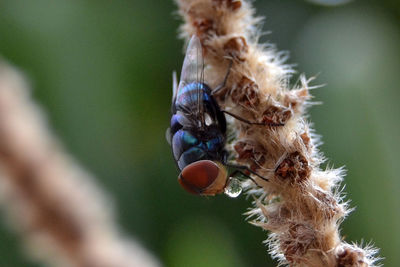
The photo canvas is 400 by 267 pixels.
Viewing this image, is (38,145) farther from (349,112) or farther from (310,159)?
(349,112)

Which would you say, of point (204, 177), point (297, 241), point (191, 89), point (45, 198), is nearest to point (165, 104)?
point (45, 198)

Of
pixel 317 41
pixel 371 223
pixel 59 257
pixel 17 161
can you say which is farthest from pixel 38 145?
pixel 317 41

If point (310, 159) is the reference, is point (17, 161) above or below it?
below

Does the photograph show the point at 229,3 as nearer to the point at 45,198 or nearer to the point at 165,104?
the point at 45,198

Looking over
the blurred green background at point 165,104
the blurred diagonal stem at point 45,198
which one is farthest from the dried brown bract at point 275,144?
the blurred green background at point 165,104

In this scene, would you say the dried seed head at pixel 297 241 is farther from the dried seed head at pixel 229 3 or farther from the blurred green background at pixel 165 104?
the blurred green background at pixel 165 104

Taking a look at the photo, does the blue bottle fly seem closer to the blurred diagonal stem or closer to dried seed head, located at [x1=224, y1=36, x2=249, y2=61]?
dried seed head, located at [x1=224, y1=36, x2=249, y2=61]

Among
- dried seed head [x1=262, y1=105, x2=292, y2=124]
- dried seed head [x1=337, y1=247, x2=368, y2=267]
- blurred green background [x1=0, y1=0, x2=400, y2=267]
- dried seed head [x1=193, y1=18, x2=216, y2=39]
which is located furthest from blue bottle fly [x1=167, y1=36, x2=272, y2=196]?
blurred green background [x1=0, y1=0, x2=400, y2=267]
